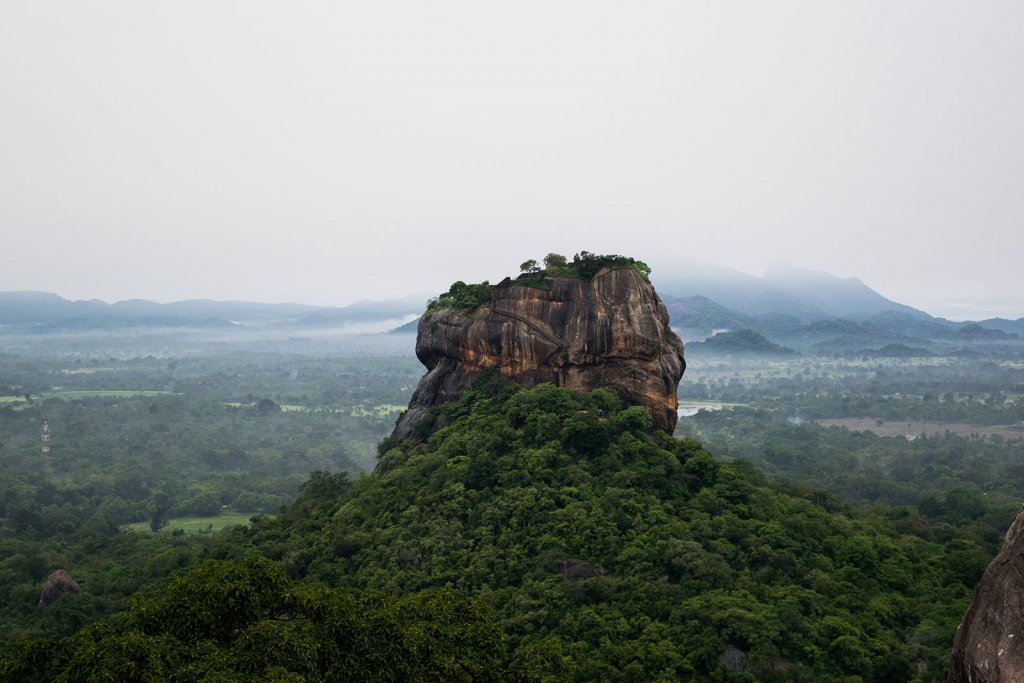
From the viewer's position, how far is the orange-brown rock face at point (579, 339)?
32.2 meters

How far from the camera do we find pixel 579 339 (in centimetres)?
3247

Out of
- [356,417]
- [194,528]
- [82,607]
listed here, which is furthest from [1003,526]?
[356,417]

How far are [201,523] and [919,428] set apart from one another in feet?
282

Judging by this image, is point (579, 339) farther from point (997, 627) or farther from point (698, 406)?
point (698, 406)

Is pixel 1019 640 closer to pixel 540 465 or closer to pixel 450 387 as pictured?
pixel 540 465

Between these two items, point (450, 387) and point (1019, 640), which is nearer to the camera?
point (1019, 640)

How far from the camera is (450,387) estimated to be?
1407 inches

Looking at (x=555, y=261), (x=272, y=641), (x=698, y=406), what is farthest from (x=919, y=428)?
(x=272, y=641)

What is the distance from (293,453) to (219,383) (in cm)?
7171

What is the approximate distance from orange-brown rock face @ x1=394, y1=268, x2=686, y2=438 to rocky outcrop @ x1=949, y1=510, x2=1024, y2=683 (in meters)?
23.3

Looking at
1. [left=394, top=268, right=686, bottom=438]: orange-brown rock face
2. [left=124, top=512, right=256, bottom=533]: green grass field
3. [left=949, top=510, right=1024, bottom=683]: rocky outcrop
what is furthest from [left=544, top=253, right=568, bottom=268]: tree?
[left=124, top=512, right=256, bottom=533]: green grass field

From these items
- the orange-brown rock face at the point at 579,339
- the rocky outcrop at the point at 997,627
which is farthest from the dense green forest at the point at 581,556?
the rocky outcrop at the point at 997,627

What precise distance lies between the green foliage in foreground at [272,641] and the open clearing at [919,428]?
88065 mm

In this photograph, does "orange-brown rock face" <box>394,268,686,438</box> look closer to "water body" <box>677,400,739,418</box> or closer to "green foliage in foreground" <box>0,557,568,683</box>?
"green foliage in foreground" <box>0,557,568,683</box>
